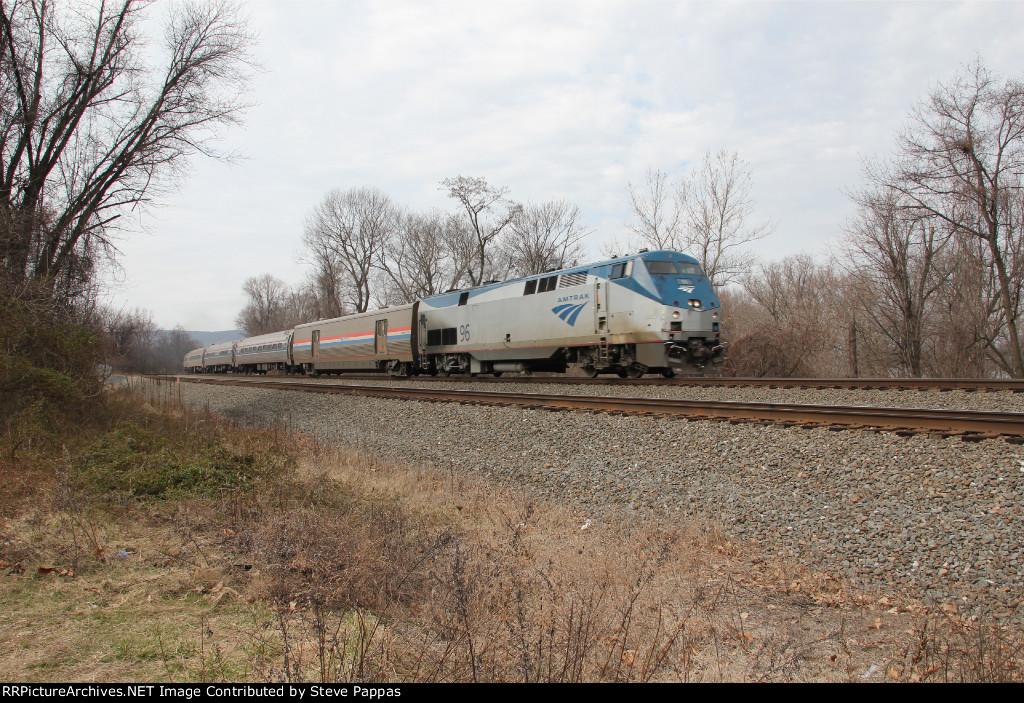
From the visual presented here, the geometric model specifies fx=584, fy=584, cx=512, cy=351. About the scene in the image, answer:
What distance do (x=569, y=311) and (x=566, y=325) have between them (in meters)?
0.44

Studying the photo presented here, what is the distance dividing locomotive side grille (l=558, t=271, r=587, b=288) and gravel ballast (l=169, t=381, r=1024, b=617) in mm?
7009

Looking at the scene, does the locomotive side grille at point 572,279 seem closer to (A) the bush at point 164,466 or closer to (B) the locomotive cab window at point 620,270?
(B) the locomotive cab window at point 620,270

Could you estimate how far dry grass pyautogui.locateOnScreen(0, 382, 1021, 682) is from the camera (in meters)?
3.19

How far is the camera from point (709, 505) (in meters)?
5.84

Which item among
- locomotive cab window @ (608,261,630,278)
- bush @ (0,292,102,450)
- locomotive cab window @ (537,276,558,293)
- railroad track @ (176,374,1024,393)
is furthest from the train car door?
bush @ (0,292,102,450)

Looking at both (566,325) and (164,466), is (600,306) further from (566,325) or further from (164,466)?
(164,466)

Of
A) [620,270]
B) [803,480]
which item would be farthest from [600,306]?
[803,480]

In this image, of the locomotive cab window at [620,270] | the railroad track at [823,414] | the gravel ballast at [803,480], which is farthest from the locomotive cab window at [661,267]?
the railroad track at [823,414]

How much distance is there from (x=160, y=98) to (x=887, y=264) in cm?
2826

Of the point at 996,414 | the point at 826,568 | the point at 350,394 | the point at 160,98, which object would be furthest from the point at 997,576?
the point at 160,98

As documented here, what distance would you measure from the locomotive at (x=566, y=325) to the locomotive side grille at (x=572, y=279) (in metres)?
0.04

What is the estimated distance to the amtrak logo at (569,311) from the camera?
55.4ft

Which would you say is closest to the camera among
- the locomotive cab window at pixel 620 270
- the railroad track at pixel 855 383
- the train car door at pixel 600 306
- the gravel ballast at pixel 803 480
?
the gravel ballast at pixel 803 480

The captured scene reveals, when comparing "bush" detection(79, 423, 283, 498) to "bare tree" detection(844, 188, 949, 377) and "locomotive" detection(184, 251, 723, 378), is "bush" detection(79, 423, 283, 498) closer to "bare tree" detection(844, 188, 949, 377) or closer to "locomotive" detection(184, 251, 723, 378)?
"locomotive" detection(184, 251, 723, 378)
